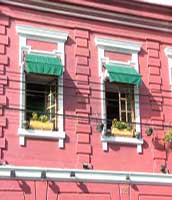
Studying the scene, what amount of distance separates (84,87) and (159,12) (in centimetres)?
362

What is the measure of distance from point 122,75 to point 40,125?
9.21ft

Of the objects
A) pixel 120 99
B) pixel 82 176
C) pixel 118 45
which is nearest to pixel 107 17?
pixel 118 45

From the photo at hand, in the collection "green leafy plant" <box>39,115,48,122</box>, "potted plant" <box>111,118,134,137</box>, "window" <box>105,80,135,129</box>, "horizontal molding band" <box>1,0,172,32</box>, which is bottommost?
"potted plant" <box>111,118,134,137</box>

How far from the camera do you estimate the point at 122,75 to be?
52.5 ft

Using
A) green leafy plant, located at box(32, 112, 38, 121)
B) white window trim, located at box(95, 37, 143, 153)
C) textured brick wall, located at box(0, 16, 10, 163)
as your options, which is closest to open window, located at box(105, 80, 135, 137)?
white window trim, located at box(95, 37, 143, 153)

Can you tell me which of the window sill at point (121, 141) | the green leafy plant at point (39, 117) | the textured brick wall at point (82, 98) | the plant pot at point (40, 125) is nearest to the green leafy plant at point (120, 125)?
the window sill at point (121, 141)

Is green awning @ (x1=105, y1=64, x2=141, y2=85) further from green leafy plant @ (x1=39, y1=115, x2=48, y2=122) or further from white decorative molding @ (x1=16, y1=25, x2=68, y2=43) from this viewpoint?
green leafy plant @ (x1=39, y1=115, x2=48, y2=122)

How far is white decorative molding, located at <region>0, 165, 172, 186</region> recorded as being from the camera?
14.1m

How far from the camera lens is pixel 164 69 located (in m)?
17.2

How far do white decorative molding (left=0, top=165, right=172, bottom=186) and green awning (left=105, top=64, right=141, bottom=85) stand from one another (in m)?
2.61

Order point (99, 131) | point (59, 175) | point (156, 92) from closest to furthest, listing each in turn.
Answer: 1. point (59, 175)
2. point (99, 131)
3. point (156, 92)

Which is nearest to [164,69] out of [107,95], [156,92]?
[156,92]

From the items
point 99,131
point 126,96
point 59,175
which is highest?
point 126,96

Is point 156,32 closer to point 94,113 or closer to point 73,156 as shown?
point 94,113
